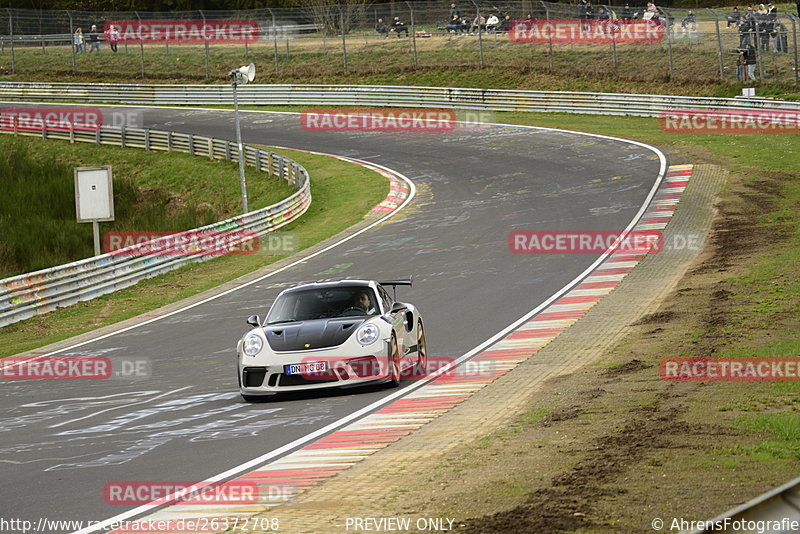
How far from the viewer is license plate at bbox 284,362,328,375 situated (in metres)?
11.9

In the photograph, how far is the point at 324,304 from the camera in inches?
521

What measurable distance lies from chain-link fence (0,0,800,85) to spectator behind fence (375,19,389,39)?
58mm

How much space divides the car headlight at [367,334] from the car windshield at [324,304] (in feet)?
2.27

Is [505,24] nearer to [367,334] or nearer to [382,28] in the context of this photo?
[382,28]

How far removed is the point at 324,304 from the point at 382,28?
4773cm

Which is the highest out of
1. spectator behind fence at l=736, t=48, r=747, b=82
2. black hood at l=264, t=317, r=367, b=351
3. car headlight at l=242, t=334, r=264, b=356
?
spectator behind fence at l=736, t=48, r=747, b=82

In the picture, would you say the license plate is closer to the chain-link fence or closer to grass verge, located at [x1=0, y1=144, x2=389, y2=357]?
grass verge, located at [x1=0, y1=144, x2=389, y2=357]

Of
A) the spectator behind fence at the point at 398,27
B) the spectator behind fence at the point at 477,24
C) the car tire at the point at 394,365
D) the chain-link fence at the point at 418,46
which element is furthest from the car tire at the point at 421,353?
the spectator behind fence at the point at 398,27

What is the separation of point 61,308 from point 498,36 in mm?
37348

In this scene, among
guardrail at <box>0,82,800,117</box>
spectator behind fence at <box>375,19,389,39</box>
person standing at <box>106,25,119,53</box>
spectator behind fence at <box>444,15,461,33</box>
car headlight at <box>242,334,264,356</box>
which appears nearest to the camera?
car headlight at <box>242,334,264,356</box>

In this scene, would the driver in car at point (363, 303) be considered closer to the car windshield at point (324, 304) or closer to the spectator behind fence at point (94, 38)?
the car windshield at point (324, 304)

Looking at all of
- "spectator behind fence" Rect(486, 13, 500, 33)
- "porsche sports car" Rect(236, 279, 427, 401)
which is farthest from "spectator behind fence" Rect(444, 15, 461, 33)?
"porsche sports car" Rect(236, 279, 427, 401)

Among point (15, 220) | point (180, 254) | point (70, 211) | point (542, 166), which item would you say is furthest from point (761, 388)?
point (70, 211)

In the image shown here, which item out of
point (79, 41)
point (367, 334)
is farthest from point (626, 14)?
point (367, 334)
